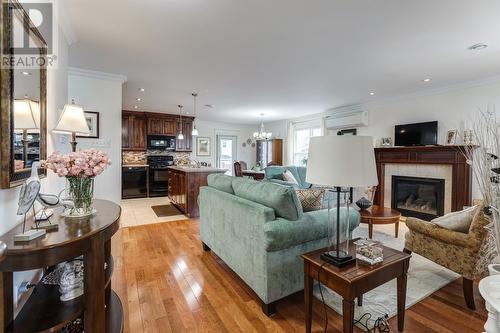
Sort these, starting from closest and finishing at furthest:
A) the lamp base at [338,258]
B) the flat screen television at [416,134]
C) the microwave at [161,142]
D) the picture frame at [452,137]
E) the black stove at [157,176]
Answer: the lamp base at [338,258]
the picture frame at [452,137]
the flat screen television at [416,134]
the black stove at [157,176]
the microwave at [161,142]

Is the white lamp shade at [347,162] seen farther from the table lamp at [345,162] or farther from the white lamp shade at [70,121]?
the white lamp shade at [70,121]

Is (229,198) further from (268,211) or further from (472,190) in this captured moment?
(472,190)

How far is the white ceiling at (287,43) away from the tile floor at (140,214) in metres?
2.52

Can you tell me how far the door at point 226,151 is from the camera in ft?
29.6

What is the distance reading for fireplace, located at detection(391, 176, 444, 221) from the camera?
173 inches

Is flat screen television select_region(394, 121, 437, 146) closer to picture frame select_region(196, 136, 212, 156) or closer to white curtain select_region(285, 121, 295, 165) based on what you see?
white curtain select_region(285, 121, 295, 165)

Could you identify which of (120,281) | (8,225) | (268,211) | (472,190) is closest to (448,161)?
(472,190)

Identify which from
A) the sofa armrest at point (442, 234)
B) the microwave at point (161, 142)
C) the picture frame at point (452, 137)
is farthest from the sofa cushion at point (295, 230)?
the microwave at point (161, 142)

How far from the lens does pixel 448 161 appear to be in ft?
13.5

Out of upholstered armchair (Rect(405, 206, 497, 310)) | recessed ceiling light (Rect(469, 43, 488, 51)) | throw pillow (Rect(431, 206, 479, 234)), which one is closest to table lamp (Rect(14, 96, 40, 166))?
upholstered armchair (Rect(405, 206, 497, 310))

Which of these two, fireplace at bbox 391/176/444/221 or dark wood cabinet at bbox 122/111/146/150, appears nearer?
fireplace at bbox 391/176/444/221

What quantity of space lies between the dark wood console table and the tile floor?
3.02m

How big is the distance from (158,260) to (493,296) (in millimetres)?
2849

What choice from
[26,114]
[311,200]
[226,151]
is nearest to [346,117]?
[311,200]
